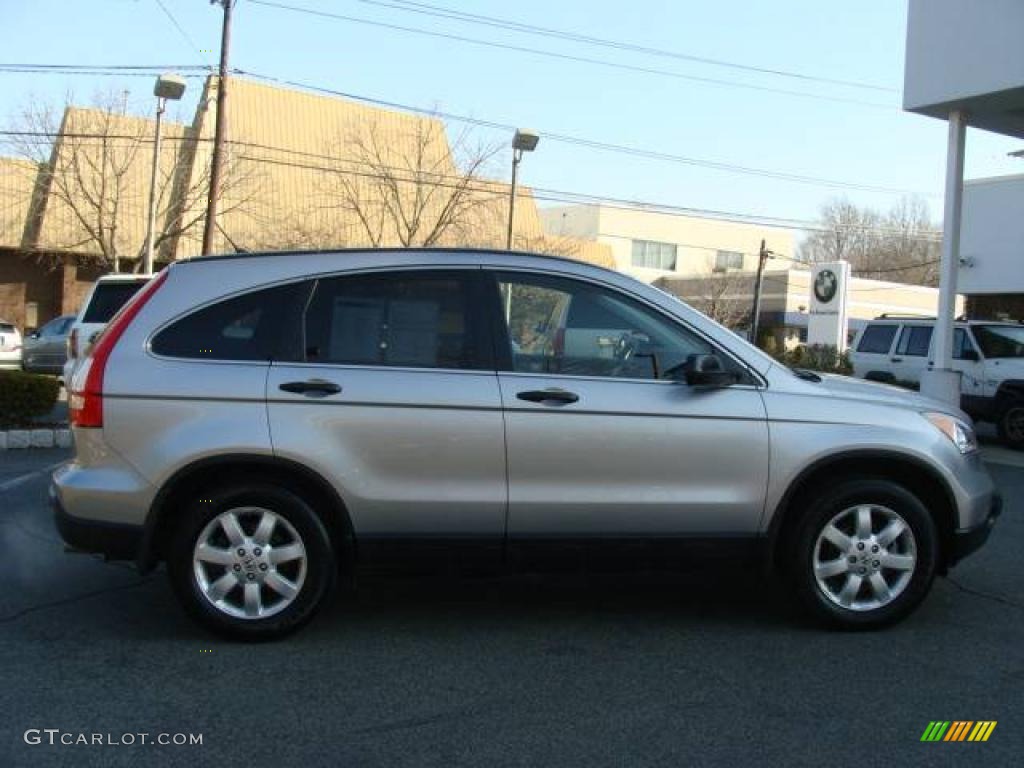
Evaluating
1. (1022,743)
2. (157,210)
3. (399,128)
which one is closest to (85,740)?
(1022,743)

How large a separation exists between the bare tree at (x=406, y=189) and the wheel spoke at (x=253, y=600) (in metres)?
31.5

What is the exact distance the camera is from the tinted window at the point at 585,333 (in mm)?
4812

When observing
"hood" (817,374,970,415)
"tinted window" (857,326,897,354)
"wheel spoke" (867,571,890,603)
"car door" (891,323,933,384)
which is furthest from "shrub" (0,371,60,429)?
"tinted window" (857,326,897,354)

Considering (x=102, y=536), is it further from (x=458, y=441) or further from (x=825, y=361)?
(x=825, y=361)

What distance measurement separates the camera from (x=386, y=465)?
462 centimetres

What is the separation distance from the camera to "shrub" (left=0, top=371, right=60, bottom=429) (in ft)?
36.3

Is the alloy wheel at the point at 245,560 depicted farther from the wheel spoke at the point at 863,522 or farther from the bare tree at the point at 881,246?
the bare tree at the point at 881,246

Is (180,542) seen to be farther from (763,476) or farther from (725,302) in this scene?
(725,302)

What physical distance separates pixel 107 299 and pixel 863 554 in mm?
10818

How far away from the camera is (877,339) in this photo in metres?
16.3

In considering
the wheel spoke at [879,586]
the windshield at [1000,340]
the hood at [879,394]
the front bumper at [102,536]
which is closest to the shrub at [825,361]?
the windshield at [1000,340]

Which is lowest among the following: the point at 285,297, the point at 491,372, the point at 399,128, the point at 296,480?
the point at 296,480

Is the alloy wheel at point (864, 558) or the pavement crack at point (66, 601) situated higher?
the alloy wheel at point (864, 558)

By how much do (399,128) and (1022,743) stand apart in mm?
38045
